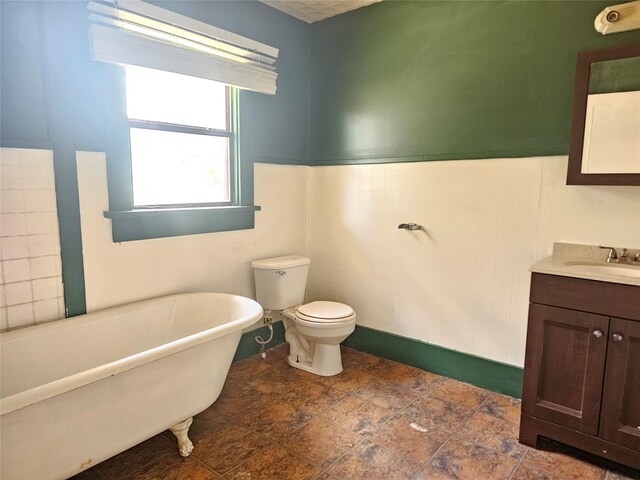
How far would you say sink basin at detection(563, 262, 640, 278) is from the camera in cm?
178

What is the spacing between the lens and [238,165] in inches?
108

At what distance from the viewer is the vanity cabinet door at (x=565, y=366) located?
173 centimetres

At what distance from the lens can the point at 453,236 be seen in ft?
8.36

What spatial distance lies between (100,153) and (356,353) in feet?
7.02

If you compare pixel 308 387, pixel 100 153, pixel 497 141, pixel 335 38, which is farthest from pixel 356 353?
pixel 335 38

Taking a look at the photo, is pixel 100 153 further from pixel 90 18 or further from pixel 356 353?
pixel 356 353

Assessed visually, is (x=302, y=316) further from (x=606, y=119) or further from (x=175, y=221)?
(x=606, y=119)

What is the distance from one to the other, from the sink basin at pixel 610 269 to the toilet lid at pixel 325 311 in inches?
50.0

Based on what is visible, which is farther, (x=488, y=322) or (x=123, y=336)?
(x=488, y=322)

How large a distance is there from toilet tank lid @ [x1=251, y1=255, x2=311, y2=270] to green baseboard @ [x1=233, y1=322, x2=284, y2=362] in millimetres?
531

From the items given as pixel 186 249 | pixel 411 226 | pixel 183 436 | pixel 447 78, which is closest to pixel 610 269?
pixel 411 226

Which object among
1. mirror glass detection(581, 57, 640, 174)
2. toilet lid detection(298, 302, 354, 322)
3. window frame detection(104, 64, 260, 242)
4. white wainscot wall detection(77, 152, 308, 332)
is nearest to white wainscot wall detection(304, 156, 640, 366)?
mirror glass detection(581, 57, 640, 174)

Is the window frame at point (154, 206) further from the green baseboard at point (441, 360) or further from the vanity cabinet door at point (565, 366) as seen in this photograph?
the vanity cabinet door at point (565, 366)

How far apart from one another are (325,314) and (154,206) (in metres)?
1.23
